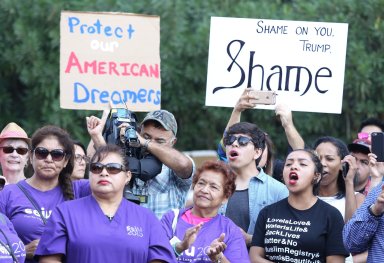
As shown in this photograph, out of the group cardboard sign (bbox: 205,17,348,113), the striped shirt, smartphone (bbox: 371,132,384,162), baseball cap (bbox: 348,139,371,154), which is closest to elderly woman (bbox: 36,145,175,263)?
the striped shirt

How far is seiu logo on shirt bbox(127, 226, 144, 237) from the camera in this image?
7906 millimetres

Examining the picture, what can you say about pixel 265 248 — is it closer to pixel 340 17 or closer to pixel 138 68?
pixel 138 68

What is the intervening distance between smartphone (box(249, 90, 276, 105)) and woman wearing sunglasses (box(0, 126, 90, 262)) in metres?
1.89

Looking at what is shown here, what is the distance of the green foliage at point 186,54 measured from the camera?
1478 cm

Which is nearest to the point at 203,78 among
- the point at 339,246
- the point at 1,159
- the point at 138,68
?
the point at 138,68

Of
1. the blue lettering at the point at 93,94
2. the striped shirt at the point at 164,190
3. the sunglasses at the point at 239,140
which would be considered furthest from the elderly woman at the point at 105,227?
the blue lettering at the point at 93,94

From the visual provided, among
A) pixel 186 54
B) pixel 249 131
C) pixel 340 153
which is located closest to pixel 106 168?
pixel 249 131

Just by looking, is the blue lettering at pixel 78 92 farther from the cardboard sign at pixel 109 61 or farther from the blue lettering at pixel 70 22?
the blue lettering at pixel 70 22

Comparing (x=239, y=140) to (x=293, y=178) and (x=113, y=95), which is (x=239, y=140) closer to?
(x=293, y=178)

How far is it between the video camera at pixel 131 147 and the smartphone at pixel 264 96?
1.27 meters

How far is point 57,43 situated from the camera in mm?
14602

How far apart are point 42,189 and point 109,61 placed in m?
2.38

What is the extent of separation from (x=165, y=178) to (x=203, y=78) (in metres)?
5.80

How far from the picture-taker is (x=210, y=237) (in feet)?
28.0
